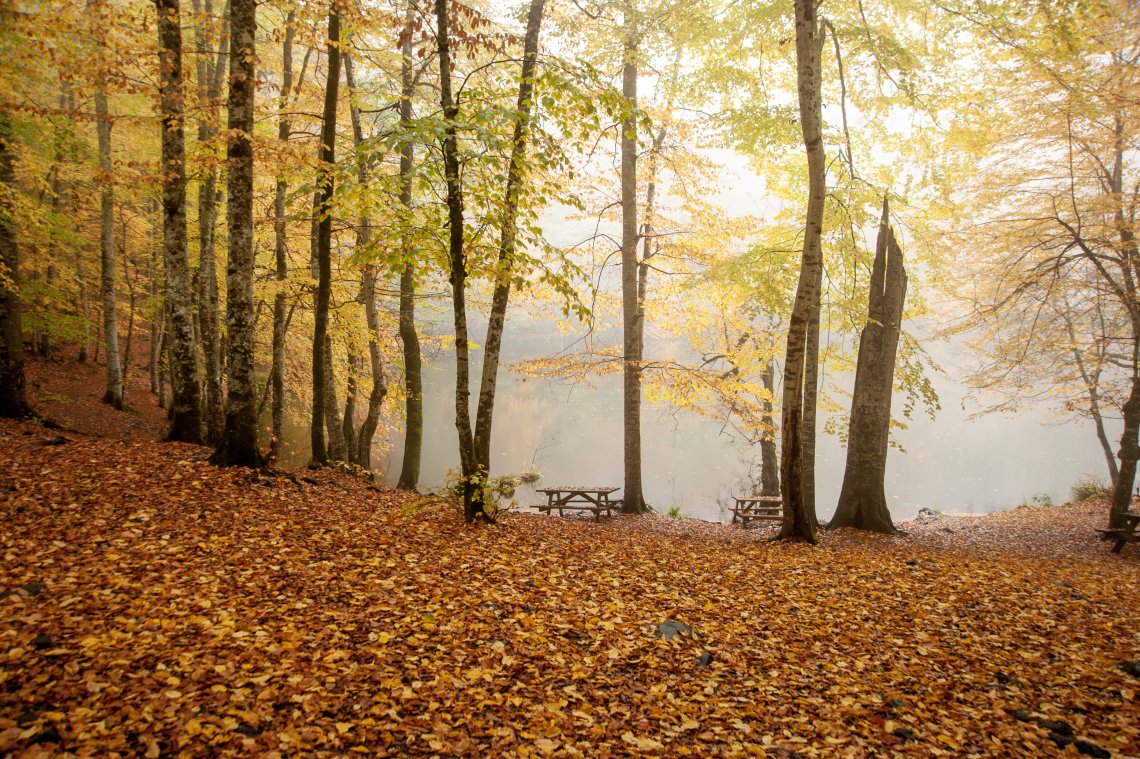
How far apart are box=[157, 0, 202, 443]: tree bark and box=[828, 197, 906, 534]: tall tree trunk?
11.5 meters

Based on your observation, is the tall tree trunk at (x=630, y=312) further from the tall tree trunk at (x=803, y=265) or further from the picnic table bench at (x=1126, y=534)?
the picnic table bench at (x=1126, y=534)

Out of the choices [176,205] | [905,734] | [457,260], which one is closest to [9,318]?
[176,205]

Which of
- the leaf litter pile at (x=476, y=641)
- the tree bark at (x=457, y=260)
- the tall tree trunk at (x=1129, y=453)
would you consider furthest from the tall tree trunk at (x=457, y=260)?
the tall tree trunk at (x=1129, y=453)

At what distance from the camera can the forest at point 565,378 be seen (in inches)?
131

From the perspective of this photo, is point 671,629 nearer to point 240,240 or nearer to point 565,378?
point 240,240

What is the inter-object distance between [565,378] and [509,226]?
5.52m

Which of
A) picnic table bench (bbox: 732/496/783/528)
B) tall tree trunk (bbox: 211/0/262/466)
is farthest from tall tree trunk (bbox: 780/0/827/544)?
tall tree trunk (bbox: 211/0/262/466)

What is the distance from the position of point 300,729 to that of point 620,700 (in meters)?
1.86

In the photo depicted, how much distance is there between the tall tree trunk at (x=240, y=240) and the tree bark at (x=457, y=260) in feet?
8.45

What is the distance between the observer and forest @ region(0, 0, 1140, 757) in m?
3.32

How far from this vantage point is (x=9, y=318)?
8.29m

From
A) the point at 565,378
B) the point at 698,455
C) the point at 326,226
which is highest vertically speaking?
the point at 326,226

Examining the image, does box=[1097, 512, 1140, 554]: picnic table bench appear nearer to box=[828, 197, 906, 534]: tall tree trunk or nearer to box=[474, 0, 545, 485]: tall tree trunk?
box=[828, 197, 906, 534]: tall tree trunk

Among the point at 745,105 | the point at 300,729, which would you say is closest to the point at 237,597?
the point at 300,729
